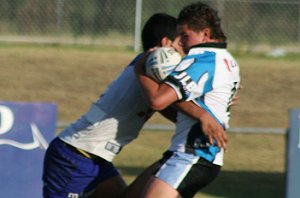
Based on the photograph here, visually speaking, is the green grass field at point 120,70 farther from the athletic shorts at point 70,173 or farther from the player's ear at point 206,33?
the player's ear at point 206,33

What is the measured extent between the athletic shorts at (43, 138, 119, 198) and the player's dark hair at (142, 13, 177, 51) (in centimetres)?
74

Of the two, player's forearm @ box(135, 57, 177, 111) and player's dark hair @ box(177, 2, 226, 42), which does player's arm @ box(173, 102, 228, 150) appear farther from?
player's dark hair @ box(177, 2, 226, 42)

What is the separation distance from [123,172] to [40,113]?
2.04m

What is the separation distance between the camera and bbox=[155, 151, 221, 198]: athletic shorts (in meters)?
4.92

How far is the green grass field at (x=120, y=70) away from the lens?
1123 centimetres

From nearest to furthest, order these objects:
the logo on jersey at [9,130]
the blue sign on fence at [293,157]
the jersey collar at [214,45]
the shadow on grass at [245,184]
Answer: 1. the jersey collar at [214,45]
2. the blue sign on fence at [293,157]
3. the logo on jersey at [9,130]
4. the shadow on grass at [245,184]

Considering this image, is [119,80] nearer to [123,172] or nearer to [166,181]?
[166,181]

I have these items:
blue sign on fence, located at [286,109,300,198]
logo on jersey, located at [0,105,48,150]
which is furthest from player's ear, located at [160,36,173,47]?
logo on jersey, located at [0,105,48,150]

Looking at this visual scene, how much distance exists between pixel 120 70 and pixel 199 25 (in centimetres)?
994

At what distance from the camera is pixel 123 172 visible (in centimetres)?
972

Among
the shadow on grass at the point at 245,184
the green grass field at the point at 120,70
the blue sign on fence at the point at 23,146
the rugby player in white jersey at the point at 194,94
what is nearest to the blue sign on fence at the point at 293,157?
the shadow on grass at the point at 245,184

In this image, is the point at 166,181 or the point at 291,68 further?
the point at 291,68

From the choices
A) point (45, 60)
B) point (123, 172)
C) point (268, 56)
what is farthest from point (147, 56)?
point (268, 56)

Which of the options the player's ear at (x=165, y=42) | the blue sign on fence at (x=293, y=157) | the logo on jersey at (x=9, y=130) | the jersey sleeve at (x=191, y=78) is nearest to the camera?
the jersey sleeve at (x=191, y=78)
